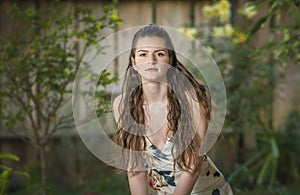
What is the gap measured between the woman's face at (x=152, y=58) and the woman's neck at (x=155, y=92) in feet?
0.11

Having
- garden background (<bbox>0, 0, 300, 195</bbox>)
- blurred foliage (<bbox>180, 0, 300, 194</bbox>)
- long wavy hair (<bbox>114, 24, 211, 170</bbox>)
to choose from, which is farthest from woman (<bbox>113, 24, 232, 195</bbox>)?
blurred foliage (<bbox>180, 0, 300, 194</bbox>)

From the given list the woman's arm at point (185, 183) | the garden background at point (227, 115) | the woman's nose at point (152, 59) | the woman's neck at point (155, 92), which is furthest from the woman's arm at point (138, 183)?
the garden background at point (227, 115)

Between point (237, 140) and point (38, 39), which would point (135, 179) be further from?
point (237, 140)

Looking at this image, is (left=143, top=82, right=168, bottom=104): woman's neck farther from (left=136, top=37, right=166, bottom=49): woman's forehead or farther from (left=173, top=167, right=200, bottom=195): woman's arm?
(left=173, top=167, right=200, bottom=195): woman's arm

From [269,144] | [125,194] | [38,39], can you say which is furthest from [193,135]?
[269,144]

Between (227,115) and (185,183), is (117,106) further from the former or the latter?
(227,115)

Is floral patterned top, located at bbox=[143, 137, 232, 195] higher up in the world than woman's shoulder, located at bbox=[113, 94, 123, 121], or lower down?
lower down

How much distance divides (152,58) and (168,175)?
0.49m

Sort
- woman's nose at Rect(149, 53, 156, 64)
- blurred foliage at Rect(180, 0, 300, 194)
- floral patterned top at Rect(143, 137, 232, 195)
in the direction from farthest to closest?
1. blurred foliage at Rect(180, 0, 300, 194)
2. floral patterned top at Rect(143, 137, 232, 195)
3. woman's nose at Rect(149, 53, 156, 64)

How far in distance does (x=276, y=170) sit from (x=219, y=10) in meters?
1.62

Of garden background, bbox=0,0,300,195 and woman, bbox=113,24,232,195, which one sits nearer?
woman, bbox=113,24,232,195

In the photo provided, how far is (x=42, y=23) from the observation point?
3553 millimetres

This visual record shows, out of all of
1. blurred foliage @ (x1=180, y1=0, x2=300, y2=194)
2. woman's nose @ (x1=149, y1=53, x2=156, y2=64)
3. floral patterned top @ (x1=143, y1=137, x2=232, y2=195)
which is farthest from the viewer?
blurred foliage @ (x1=180, y1=0, x2=300, y2=194)

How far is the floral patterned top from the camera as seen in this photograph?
2.29 metres
